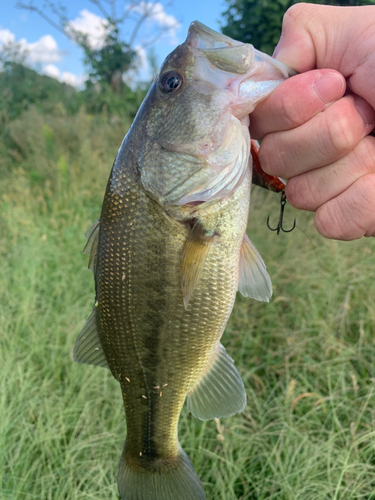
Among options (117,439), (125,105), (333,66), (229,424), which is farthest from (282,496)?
(125,105)

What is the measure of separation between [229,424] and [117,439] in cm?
79

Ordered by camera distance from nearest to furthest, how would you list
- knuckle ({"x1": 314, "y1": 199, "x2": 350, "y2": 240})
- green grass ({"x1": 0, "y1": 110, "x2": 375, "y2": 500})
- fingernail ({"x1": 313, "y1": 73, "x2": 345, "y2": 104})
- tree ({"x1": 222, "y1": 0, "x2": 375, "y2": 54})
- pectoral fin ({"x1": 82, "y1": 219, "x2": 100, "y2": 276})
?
fingernail ({"x1": 313, "y1": 73, "x2": 345, "y2": 104}), knuckle ({"x1": 314, "y1": 199, "x2": 350, "y2": 240}), pectoral fin ({"x1": 82, "y1": 219, "x2": 100, "y2": 276}), green grass ({"x1": 0, "y1": 110, "x2": 375, "y2": 500}), tree ({"x1": 222, "y1": 0, "x2": 375, "y2": 54})

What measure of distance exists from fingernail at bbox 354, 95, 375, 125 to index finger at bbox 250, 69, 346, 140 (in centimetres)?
8

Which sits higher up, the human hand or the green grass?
the human hand

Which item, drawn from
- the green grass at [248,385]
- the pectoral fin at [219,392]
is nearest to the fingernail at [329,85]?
the pectoral fin at [219,392]

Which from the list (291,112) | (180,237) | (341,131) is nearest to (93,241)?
(180,237)

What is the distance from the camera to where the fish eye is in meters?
1.24

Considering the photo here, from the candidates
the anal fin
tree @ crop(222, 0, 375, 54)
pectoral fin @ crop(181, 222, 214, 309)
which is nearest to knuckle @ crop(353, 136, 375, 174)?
pectoral fin @ crop(181, 222, 214, 309)

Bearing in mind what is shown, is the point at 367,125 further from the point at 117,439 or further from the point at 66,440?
the point at 66,440

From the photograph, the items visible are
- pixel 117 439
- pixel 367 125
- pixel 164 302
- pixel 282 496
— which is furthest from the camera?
pixel 117 439

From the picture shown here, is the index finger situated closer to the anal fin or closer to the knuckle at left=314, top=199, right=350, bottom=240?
the knuckle at left=314, top=199, right=350, bottom=240

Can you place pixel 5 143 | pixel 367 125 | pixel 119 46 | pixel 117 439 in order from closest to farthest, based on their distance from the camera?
pixel 367 125 → pixel 117 439 → pixel 5 143 → pixel 119 46

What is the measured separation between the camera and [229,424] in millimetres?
2477

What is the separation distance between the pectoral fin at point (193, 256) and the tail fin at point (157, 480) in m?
0.83
